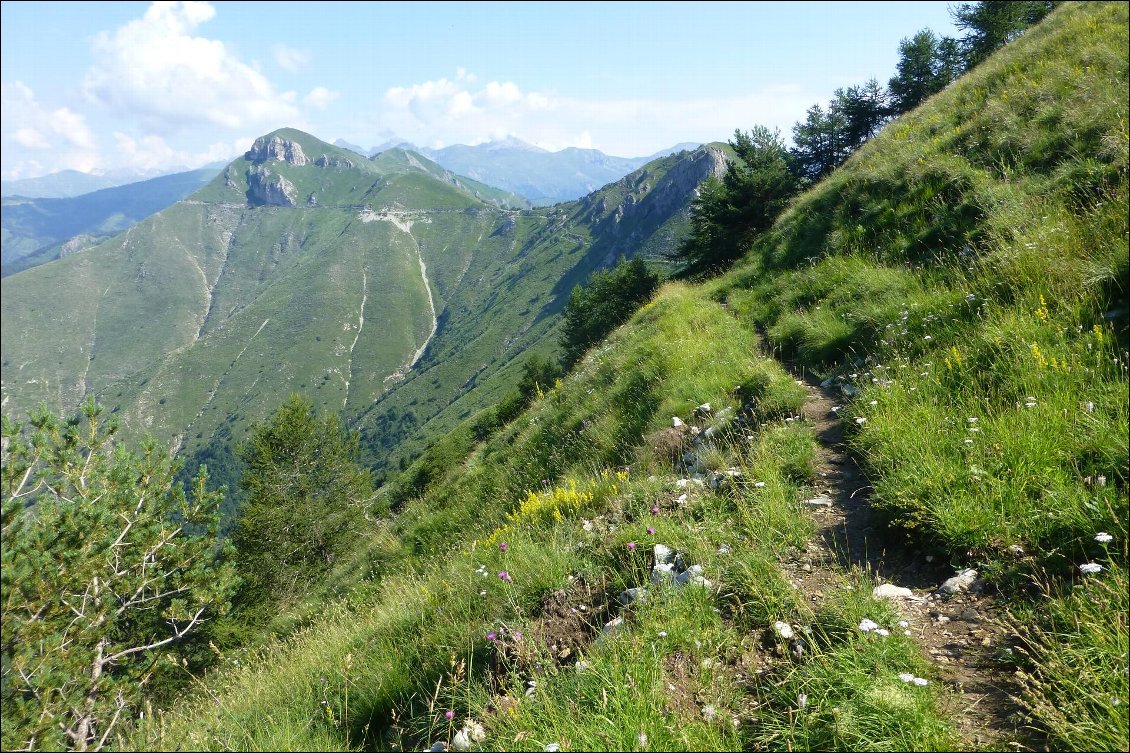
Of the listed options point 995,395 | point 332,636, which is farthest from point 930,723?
point 332,636

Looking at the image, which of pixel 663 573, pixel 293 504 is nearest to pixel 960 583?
pixel 663 573

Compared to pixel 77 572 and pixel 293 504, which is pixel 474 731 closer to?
pixel 77 572

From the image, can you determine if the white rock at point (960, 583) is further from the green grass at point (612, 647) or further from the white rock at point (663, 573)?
the white rock at point (663, 573)

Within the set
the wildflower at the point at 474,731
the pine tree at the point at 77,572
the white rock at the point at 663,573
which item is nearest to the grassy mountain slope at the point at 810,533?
the wildflower at the point at 474,731

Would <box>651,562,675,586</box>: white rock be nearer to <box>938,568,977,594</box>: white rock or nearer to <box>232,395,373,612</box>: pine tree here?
<box>938,568,977,594</box>: white rock

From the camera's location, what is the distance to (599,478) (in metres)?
7.73

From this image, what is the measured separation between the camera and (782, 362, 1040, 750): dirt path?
9.36 ft

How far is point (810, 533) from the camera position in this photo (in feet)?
15.9

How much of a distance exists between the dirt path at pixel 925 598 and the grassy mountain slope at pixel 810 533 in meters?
0.05

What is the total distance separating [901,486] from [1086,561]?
1341mm

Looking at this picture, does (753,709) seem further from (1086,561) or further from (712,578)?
(1086,561)

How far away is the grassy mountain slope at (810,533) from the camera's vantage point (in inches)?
120

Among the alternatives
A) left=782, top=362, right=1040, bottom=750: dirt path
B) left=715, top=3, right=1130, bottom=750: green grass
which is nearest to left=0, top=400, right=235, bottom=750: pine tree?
left=782, top=362, right=1040, bottom=750: dirt path

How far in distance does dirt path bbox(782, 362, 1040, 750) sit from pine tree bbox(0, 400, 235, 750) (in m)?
5.80
